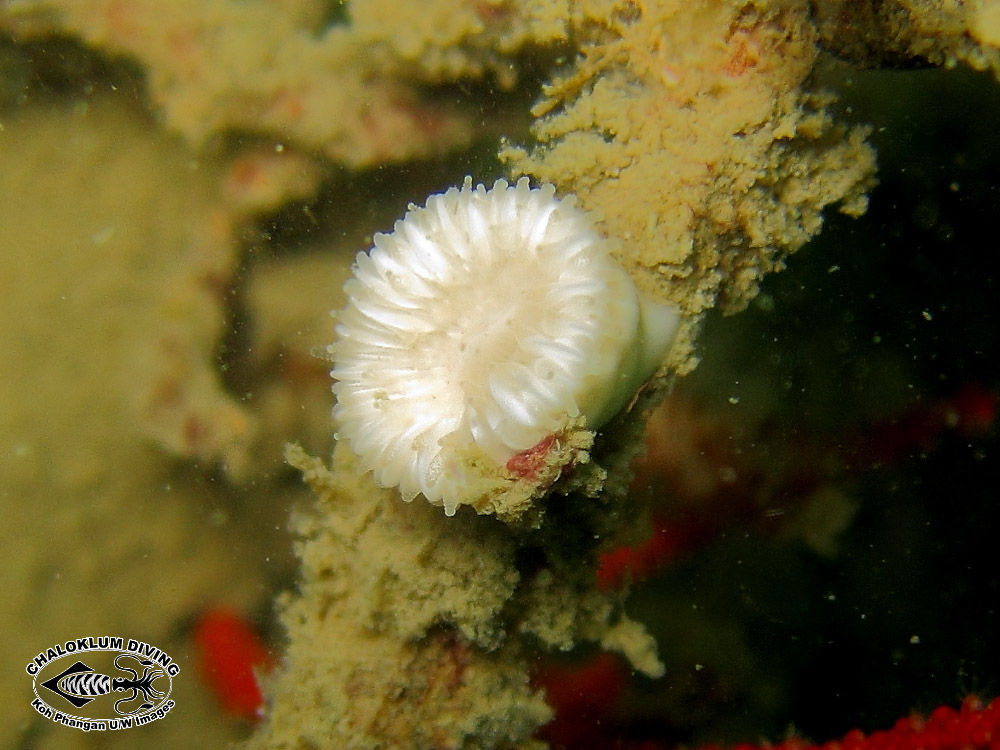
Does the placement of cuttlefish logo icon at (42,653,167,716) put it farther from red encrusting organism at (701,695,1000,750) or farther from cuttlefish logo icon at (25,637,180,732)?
red encrusting organism at (701,695,1000,750)

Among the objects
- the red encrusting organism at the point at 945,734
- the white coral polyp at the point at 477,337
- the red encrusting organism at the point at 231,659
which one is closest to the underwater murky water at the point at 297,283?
the red encrusting organism at the point at 231,659

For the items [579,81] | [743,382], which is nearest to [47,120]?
[579,81]

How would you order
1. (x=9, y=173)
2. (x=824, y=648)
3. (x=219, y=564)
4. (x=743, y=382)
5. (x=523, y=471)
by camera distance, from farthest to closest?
(x=824, y=648)
(x=743, y=382)
(x=219, y=564)
(x=9, y=173)
(x=523, y=471)

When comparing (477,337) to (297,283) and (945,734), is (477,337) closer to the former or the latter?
(297,283)

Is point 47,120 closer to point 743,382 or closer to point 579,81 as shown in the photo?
point 579,81

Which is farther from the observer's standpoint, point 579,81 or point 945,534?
point 945,534

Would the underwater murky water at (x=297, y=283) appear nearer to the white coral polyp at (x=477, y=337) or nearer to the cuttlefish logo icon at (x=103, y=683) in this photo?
the cuttlefish logo icon at (x=103, y=683)
